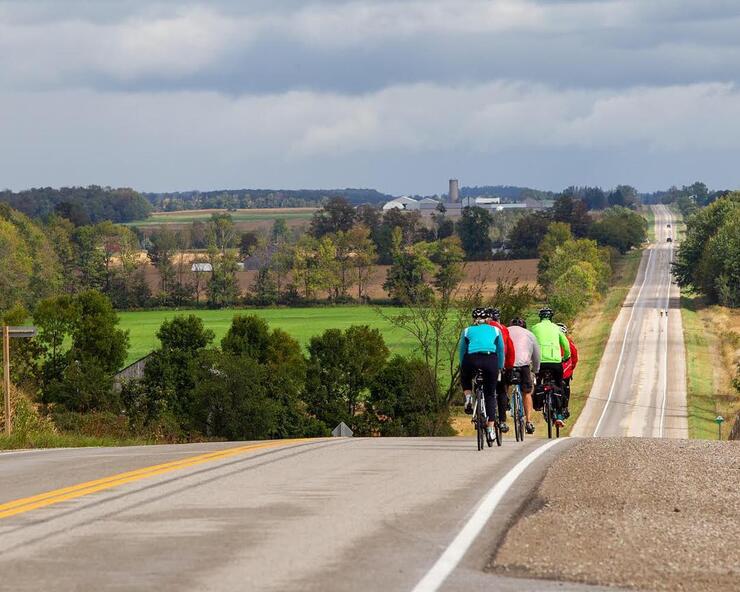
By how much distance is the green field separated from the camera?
11419 centimetres

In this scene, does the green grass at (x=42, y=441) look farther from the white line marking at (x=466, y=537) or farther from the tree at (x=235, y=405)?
the tree at (x=235, y=405)

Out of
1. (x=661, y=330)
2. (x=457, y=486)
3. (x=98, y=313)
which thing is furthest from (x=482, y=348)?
(x=661, y=330)

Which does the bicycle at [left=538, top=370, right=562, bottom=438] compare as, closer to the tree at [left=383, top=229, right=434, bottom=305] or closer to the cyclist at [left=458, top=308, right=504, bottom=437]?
the cyclist at [left=458, top=308, right=504, bottom=437]

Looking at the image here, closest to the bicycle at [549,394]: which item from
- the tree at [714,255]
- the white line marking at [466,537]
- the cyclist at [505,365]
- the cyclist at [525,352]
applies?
the cyclist at [525,352]

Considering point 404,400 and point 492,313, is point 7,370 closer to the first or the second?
point 492,313

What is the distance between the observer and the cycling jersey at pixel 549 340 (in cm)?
2059

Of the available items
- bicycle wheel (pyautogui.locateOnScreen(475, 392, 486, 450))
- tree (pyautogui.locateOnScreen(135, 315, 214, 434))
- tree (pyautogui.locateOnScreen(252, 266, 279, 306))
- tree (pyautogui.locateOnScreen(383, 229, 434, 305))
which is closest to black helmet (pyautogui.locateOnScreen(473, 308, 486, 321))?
bicycle wheel (pyautogui.locateOnScreen(475, 392, 486, 450))

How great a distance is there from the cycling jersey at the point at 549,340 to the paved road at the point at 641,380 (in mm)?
40591

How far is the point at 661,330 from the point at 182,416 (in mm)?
54909

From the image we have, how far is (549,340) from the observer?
813 inches

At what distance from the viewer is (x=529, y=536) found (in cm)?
930

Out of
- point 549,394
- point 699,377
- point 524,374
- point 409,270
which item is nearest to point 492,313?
point 524,374

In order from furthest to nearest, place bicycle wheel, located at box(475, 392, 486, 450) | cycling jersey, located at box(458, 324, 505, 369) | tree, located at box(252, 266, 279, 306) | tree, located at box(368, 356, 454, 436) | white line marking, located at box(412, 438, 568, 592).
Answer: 1. tree, located at box(252, 266, 279, 306)
2. tree, located at box(368, 356, 454, 436)
3. bicycle wheel, located at box(475, 392, 486, 450)
4. cycling jersey, located at box(458, 324, 505, 369)
5. white line marking, located at box(412, 438, 568, 592)

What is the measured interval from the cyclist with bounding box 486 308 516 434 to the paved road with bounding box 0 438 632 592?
2117 millimetres
